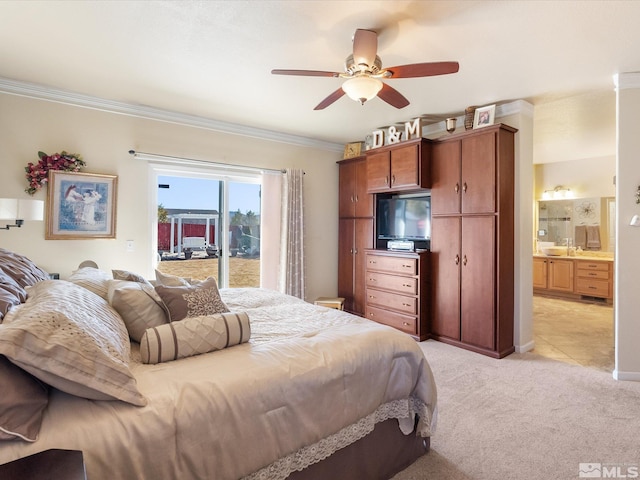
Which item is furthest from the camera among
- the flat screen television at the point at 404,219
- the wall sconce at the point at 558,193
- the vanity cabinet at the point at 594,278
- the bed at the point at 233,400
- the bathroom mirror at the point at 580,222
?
the wall sconce at the point at 558,193

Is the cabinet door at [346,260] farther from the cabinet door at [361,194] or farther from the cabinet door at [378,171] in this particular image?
the cabinet door at [378,171]

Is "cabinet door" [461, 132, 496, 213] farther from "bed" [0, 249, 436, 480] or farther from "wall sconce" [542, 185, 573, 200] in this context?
"wall sconce" [542, 185, 573, 200]

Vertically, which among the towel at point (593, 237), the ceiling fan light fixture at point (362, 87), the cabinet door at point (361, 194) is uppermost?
the ceiling fan light fixture at point (362, 87)

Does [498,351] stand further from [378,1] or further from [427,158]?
[378,1]

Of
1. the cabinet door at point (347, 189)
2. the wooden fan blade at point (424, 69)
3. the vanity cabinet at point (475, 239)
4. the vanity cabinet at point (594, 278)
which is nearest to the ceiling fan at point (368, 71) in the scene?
the wooden fan blade at point (424, 69)

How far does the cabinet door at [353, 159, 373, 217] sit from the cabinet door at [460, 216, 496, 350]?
142 centimetres

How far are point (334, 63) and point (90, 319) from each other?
241 centimetres

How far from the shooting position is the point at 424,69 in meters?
2.08

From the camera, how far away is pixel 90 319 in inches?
52.5

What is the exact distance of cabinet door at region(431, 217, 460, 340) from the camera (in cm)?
377

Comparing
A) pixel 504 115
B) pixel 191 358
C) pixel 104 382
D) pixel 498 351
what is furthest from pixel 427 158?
pixel 104 382

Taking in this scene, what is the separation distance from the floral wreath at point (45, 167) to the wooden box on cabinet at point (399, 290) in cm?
346

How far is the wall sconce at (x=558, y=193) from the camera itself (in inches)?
254

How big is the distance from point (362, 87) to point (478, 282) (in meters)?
2.42
